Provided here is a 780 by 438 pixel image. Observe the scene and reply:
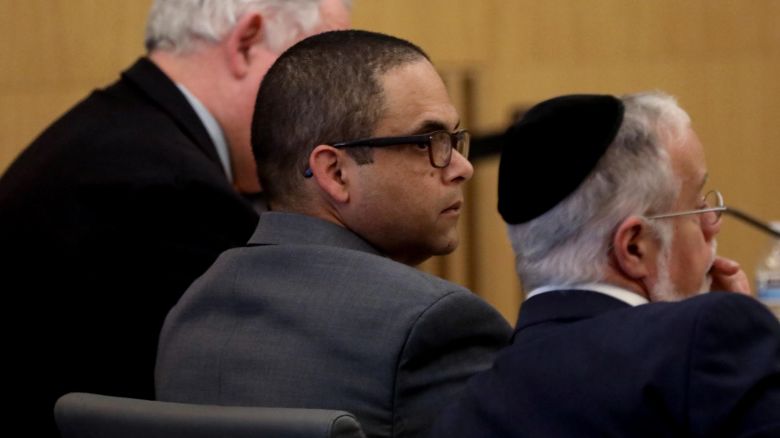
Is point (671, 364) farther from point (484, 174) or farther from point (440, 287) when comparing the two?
point (484, 174)

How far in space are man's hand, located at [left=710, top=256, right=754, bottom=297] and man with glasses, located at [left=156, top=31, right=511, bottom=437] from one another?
35 centimetres

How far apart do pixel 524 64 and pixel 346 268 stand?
3.08 m

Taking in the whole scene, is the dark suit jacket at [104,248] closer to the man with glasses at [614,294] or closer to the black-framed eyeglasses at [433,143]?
the black-framed eyeglasses at [433,143]

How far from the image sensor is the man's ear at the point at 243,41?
8.38 ft

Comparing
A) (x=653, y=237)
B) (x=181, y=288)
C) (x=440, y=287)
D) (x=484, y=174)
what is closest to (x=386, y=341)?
(x=440, y=287)

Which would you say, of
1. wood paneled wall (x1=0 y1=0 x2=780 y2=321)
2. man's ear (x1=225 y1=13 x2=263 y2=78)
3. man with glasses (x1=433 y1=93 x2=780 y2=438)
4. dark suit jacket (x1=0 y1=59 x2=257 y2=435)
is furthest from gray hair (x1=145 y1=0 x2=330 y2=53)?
wood paneled wall (x1=0 y1=0 x2=780 y2=321)

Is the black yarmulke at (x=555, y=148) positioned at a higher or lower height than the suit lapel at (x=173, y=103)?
higher

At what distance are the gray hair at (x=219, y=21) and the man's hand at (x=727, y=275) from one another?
1.06m

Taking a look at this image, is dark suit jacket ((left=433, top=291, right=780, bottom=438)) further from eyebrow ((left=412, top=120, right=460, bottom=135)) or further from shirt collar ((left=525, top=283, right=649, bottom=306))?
eyebrow ((left=412, top=120, right=460, bottom=135))

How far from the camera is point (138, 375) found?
7.23 feet

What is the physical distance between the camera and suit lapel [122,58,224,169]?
8.09 ft

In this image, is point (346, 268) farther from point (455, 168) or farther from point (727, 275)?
point (727, 275)

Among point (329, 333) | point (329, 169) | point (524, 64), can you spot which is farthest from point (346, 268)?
point (524, 64)

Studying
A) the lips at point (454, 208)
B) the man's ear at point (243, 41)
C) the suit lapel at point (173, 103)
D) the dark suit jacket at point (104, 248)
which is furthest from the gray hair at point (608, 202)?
the man's ear at point (243, 41)
